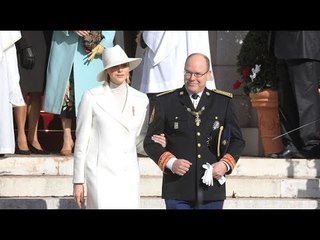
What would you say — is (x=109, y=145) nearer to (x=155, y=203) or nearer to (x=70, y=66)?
(x=155, y=203)

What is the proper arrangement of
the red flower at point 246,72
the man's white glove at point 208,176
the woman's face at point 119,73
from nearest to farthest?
the man's white glove at point 208,176 → the woman's face at point 119,73 → the red flower at point 246,72

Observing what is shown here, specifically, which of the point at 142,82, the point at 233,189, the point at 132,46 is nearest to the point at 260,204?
the point at 233,189

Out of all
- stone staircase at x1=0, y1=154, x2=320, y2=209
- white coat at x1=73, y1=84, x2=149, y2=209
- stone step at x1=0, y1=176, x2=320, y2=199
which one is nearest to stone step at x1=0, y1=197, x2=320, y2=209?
stone staircase at x1=0, y1=154, x2=320, y2=209

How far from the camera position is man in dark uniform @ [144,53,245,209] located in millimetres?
6745

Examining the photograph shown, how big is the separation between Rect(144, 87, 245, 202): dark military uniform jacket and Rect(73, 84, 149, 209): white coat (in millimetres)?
174

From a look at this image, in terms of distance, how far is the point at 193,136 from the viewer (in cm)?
681

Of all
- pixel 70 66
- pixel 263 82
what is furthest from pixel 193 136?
pixel 263 82

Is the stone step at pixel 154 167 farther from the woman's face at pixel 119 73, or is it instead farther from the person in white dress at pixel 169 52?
the woman's face at pixel 119 73

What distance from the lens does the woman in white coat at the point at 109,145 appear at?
6.85 meters

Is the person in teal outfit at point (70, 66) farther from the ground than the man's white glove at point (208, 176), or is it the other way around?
the person in teal outfit at point (70, 66)

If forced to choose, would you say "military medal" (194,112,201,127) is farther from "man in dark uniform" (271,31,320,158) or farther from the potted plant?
the potted plant

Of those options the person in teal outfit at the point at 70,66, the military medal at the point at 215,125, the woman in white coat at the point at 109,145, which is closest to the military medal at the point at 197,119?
the military medal at the point at 215,125

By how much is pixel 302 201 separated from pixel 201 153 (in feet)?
8.15

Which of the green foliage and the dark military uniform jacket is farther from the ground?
the green foliage
